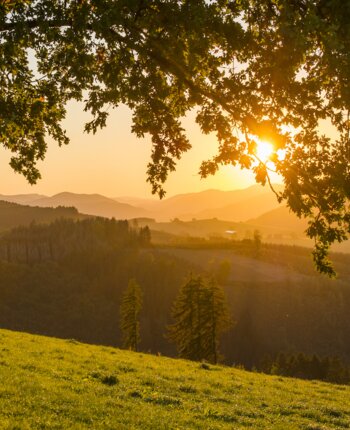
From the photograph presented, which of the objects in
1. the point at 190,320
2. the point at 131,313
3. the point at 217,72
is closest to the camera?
the point at 217,72

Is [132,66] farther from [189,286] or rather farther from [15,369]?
[189,286]

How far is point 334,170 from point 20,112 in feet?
28.9

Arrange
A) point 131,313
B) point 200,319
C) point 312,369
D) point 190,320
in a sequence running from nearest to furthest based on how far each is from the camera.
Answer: point 200,319 → point 190,320 → point 131,313 → point 312,369

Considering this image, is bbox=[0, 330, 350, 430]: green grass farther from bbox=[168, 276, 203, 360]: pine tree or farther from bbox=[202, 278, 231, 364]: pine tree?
bbox=[168, 276, 203, 360]: pine tree

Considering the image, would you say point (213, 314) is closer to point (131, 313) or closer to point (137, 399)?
point (131, 313)

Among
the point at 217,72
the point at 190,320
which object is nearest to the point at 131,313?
the point at 190,320

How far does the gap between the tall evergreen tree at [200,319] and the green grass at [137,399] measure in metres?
34.2

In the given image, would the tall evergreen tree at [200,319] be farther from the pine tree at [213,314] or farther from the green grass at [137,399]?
the green grass at [137,399]

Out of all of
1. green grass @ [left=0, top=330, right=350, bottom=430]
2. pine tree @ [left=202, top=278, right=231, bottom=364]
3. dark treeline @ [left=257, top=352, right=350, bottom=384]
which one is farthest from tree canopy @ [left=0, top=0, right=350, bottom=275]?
dark treeline @ [left=257, top=352, right=350, bottom=384]

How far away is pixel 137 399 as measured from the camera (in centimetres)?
1770

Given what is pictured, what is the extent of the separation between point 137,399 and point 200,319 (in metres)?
47.8

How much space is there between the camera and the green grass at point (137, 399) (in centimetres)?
1416

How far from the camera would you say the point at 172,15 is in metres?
11.8

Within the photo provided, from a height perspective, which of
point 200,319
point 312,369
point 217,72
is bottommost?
point 312,369
